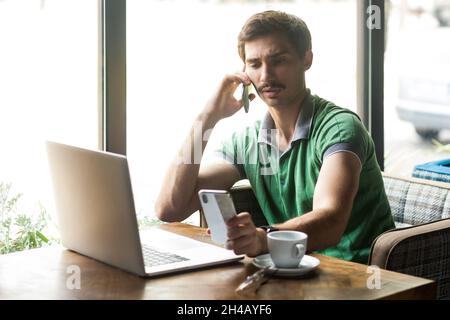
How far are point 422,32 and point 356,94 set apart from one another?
467mm

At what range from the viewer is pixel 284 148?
270 cm

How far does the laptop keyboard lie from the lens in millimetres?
2039

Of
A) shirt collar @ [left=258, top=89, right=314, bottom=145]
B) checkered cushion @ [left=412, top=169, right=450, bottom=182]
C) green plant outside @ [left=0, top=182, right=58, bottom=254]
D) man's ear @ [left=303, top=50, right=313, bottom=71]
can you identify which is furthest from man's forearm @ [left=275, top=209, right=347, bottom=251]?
green plant outside @ [left=0, top=182, right=58, bottom=254]

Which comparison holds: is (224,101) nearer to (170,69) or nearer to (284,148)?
(284,148)

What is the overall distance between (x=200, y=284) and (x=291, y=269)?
0.22 m

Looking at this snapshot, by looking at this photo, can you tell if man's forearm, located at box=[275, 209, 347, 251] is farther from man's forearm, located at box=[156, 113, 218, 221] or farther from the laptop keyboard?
man's forearm, located at box=[156, 113, 218, 221]

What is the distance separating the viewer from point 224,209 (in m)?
1.95

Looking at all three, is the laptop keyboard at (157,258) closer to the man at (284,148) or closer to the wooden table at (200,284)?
the wooden table at (200,284)

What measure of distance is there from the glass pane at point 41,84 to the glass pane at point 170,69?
166mm

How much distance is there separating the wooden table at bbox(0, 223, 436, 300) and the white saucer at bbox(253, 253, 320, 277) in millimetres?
15

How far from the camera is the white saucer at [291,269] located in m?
1.93

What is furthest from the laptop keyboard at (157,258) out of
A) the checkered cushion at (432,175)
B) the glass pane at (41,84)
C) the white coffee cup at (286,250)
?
the checkered cushion at (432,175)

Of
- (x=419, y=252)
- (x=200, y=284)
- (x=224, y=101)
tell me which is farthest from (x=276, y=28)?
(x=200, y=284)
